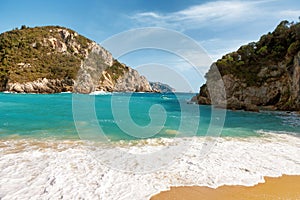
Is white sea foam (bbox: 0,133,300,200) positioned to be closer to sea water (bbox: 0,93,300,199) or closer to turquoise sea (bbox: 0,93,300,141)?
A: sea water (bbox: 0,93,300,199)

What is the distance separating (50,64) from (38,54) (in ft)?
25.5

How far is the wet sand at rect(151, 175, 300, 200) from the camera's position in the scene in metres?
4.68

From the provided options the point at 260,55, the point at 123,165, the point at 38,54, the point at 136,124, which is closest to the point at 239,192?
the point at 123,165

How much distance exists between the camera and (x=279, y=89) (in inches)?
1273

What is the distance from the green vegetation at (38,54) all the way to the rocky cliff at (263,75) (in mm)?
62872

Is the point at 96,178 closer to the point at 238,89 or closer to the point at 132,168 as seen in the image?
the point at 132,168

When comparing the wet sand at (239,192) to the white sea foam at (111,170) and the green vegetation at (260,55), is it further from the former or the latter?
the green vegetation at (260,55)

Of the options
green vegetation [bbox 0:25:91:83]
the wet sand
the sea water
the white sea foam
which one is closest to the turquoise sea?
the sea water

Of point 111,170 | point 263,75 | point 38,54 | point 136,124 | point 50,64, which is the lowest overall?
point 111,170

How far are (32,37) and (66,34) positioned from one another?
19.9m

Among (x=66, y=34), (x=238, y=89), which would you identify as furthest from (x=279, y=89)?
(x=66, y=34)

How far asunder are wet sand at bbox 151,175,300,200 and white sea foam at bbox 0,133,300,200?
10.5 inches

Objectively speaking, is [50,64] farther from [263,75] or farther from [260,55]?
[263,75]

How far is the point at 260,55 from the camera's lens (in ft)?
129
